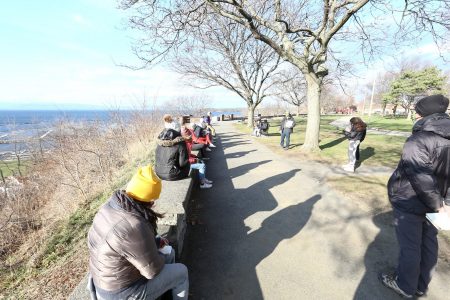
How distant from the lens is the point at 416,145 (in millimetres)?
2432

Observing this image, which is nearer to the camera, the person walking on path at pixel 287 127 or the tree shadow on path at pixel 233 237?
the tree shadow on path at pixel 233 237

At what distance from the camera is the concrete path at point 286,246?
2.93m

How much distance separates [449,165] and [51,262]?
577 centimetres

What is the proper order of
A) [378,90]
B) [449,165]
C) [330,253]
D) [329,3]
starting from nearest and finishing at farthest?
[449,165], [330,253], [329,3], [378,90]

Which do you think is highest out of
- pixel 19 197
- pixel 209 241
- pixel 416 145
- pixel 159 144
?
pixel 416 145

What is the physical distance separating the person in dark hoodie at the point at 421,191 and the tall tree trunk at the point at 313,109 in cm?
743

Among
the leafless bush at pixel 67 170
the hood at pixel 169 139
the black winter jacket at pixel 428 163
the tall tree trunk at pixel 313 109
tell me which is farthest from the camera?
the tall tree trunk at pixel 313 109

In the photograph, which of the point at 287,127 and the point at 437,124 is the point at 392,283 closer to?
the point at 437,124

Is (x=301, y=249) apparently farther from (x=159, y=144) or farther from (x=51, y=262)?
(x=51, y=262)

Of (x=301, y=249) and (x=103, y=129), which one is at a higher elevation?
(x=103, y=129)

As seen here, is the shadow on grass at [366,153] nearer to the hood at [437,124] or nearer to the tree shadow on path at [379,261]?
the tree shadow on path at [379,261]

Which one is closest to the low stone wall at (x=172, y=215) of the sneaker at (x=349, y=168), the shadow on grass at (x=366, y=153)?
the sneaker at (x=349, y=168)

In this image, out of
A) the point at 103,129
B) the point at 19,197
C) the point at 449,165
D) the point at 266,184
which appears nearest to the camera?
the point at 449,165

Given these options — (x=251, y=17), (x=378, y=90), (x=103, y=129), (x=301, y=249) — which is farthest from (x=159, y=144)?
(x=378, y=90)
